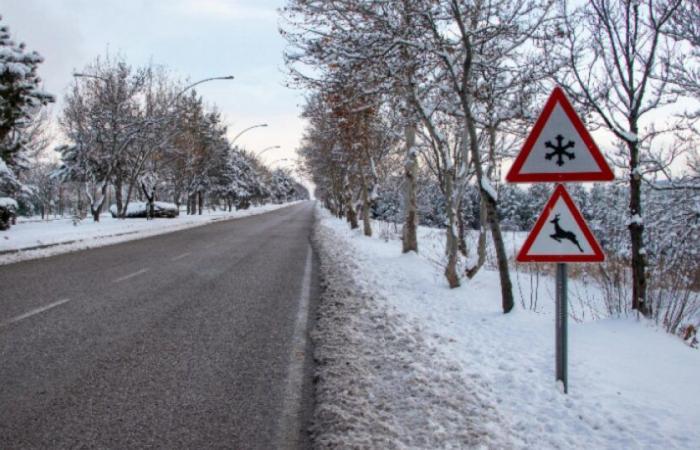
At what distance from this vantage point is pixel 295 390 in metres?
3.95

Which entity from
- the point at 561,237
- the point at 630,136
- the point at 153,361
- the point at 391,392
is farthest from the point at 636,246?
the point at 153,361

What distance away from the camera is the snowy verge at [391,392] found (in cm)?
315

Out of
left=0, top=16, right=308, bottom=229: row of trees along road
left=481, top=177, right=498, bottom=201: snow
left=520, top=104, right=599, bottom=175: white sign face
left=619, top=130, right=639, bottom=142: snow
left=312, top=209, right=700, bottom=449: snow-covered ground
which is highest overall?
left=0, top=16, right=308, bottom=229: row of trees along road

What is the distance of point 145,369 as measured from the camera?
435 cm

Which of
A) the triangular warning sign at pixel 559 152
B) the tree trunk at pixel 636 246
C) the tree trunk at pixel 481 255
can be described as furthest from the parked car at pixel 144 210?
the triangular warning sign at pixel 559 152

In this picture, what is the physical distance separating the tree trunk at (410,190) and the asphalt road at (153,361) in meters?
4.88

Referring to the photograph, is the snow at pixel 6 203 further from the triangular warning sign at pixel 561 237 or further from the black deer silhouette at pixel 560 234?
the black deer silhouette at pixel 560 234

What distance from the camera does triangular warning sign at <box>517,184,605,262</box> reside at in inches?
144

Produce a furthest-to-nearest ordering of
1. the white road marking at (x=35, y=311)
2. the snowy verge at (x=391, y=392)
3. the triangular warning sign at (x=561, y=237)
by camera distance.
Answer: the white road marking at (x=35, y=311) < the triangular warning sign at (x=561, y=237) < the snowy verge at (x=391, y=392)

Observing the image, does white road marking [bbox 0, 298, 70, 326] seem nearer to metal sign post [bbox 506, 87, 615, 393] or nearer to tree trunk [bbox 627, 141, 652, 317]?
metal sign post [bbox 506, 87, 615, 393]

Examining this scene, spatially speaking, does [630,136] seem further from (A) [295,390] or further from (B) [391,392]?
(A) [295,390]

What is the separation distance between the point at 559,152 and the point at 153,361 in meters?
4.08

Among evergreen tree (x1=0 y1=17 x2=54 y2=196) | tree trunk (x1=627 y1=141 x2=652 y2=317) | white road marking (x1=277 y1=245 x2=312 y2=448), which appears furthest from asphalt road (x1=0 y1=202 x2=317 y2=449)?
evergreen tree (x1=0 y1=17 x2=54 y2=196)

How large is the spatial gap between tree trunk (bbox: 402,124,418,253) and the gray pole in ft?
28.7
